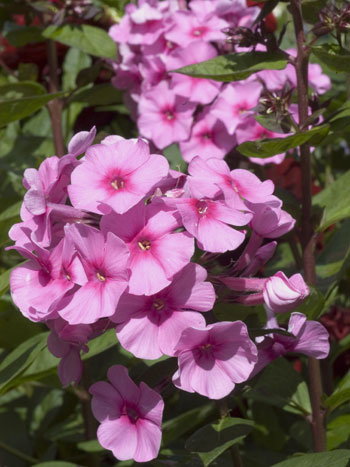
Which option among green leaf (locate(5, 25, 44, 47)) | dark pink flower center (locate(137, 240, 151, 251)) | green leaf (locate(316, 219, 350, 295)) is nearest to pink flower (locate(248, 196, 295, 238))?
dark pink flower center (locate(137, 240, 151, 251))

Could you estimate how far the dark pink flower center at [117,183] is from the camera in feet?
2.27

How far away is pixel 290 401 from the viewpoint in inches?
38.1

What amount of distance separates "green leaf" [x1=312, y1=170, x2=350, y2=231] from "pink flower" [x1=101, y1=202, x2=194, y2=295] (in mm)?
306

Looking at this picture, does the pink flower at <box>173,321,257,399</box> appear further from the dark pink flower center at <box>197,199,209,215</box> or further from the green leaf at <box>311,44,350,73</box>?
the green leaf at <box>311,44,350,73</box>

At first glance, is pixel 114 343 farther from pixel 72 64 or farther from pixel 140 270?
Answer: pixel 72 64

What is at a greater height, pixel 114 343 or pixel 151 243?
pixel 151 243

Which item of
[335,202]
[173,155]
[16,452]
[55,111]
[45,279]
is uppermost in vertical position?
[45,279]

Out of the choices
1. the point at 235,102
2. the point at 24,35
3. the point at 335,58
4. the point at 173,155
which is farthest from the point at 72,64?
the point at 335,58

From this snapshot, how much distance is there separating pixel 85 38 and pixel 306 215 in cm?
54

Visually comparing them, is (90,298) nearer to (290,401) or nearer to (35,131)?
(290,401)

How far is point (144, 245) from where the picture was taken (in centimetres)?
68

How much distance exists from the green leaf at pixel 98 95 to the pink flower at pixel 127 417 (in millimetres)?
704

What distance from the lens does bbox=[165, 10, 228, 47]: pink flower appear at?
1195 millimetres

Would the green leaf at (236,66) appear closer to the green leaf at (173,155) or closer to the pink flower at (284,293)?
the pink flower at (284,293)
